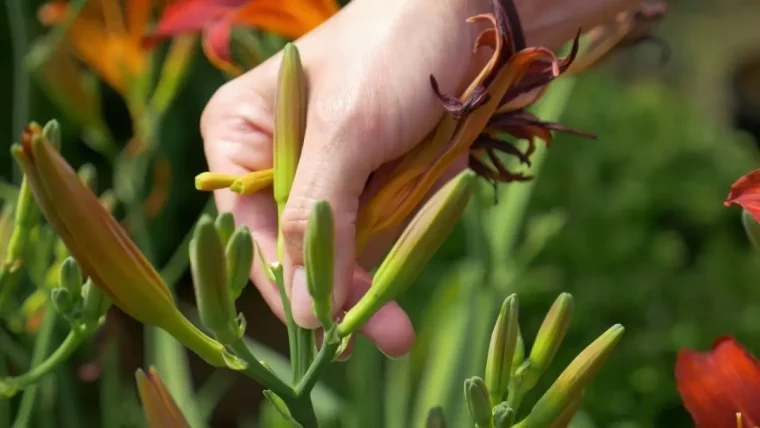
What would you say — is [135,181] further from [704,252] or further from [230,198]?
[704,252]

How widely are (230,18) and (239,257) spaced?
25cm

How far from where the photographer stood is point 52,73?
0.57 meters

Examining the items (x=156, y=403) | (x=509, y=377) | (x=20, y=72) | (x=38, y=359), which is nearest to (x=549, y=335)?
(x=509, y=377)

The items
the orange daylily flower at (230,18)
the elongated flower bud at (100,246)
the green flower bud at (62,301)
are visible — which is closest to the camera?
the elongated flower bud at (100,246)

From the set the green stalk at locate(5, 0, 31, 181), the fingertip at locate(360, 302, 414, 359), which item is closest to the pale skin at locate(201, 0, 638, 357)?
the fingertip at locate(360, 302, 414, 359)

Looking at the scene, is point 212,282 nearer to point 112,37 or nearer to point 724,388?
point 724,388

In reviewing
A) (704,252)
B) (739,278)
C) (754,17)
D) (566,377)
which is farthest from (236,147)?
(754,17)

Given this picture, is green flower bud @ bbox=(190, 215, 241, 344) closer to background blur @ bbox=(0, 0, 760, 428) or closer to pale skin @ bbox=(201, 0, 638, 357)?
pale skin @ bbox=(201, 0, 638, 357)

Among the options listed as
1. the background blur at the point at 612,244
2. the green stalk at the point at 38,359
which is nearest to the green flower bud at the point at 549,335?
the green stalk at the point at 38,359

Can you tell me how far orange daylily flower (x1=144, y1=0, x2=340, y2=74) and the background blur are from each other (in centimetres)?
27

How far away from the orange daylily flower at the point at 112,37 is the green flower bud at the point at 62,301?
33 centimetres

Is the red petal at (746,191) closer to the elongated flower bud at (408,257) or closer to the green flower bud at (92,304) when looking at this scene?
the elongated flower bud at (408,257)

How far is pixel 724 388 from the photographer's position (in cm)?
29

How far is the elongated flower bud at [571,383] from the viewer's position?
0.85ft
